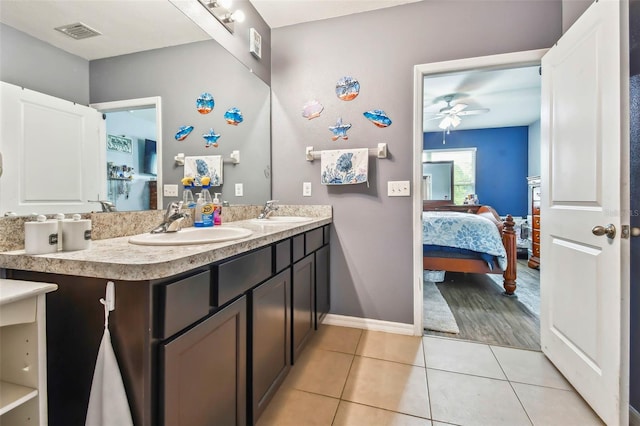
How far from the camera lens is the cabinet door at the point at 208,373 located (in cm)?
77

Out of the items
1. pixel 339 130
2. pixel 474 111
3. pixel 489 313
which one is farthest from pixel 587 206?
pixel 474 111

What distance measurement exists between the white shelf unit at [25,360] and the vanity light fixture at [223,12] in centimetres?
173

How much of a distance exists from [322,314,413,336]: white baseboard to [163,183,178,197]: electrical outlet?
145cm

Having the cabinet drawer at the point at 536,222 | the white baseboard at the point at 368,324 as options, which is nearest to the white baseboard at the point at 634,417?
the white baseboard at the point at 368,324

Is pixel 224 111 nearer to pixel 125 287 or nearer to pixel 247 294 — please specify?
pixel 247 294

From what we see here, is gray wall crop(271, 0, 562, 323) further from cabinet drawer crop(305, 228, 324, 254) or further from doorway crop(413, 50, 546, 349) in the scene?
cabinet drawer crop(305, 228, 324, 254)

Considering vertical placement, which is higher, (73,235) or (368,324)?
(73,235)

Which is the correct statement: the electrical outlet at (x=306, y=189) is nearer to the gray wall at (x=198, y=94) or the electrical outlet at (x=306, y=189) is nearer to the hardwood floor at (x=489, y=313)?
the gray wall at (x=198, y=94)

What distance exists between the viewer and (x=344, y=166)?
2.17 m

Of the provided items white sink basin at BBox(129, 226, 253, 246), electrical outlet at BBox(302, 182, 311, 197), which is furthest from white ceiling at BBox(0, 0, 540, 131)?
electrical outlet at BBox(302, 182, 311, 197)

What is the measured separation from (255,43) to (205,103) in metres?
0.77

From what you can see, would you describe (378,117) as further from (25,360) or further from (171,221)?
(25,360)

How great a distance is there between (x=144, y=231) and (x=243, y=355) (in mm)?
702

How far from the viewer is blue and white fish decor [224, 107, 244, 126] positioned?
6.51 ft
